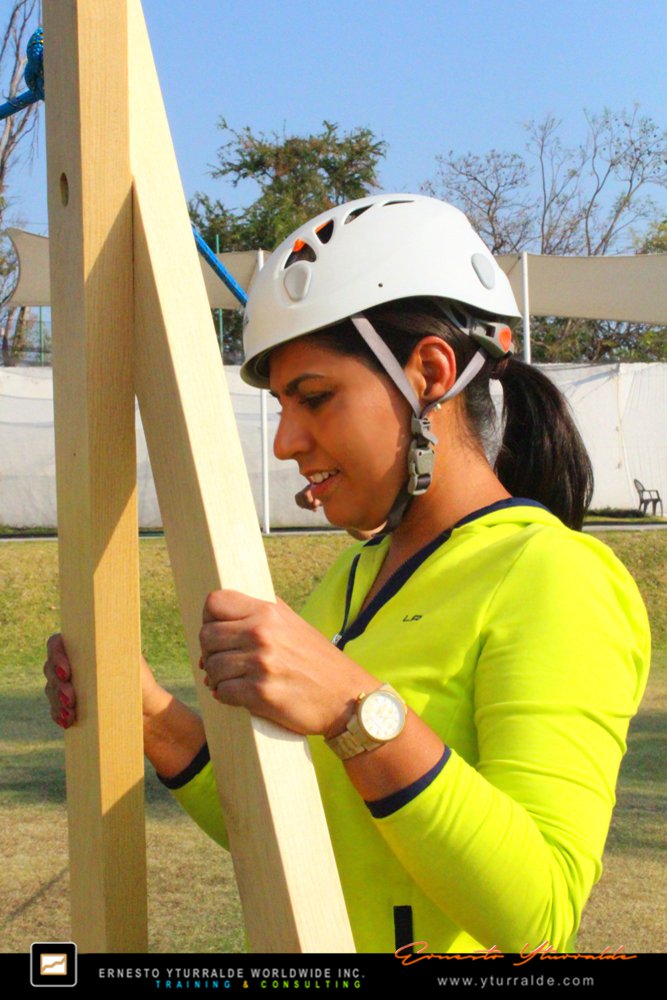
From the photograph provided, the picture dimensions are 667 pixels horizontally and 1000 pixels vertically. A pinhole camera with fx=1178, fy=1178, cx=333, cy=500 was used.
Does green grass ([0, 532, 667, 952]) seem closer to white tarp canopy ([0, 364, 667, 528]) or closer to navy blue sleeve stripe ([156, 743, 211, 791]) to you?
navy blue sleeve stripe ([156, 743, 211, 791])

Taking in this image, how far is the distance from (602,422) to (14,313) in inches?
613

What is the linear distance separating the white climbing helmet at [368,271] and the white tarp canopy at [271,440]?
1536cm

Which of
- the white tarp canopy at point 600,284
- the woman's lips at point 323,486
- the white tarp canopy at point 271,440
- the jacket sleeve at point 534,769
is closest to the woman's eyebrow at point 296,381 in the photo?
the woman's lips at point 323,486

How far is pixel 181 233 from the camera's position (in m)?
1.14

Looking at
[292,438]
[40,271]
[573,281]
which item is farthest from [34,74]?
[573,281]

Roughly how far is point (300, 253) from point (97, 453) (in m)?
0.59

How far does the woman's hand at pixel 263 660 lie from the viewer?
3.31 feet

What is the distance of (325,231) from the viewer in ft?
5.49

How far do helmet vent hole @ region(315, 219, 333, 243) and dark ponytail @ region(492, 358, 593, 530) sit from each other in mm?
424

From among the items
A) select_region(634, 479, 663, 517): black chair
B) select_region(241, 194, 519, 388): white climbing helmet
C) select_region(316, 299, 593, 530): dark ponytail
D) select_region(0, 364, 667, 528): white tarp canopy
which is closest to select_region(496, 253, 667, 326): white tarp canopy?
select_region(0, 364, 667, 528): white tarp canopy

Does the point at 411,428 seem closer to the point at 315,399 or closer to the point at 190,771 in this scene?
the point at 315,399

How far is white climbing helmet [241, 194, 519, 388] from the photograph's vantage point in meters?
1.55

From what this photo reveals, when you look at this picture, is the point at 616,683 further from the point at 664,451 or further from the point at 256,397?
the point at 664,451

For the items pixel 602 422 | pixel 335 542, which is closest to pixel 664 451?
pixel 602 422
